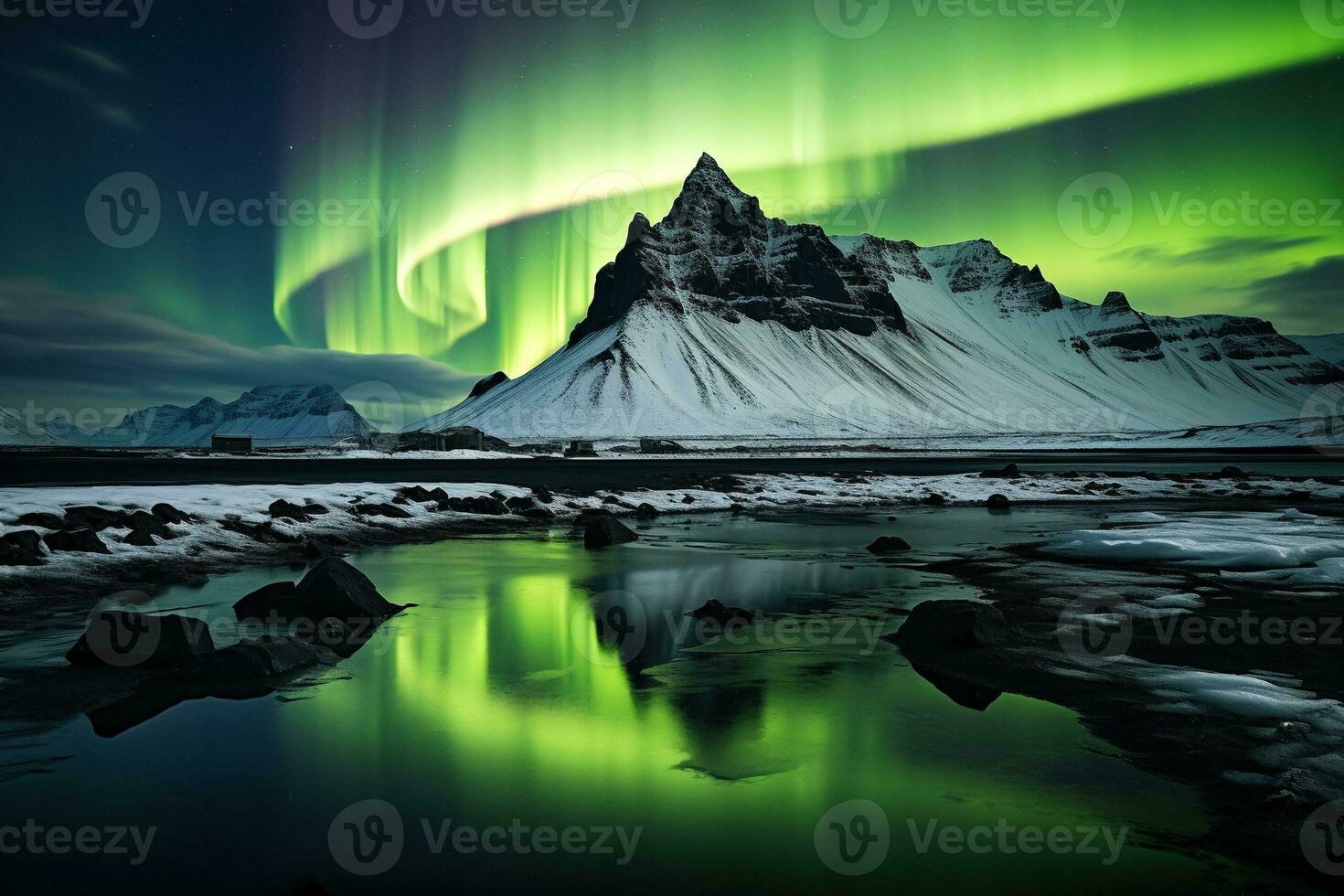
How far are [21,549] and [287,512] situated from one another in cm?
1086

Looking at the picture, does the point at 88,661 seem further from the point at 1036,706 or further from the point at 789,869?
the point at 1036,706

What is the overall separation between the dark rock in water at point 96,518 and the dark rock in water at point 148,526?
0.26 meters

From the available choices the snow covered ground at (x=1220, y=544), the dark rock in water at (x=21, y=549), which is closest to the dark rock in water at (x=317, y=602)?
the dark rock in water at (x=21, y=549)

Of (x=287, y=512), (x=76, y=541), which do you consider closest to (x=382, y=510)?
(x=287, y=512)

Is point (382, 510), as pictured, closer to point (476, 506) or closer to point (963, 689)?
point (476, 506)

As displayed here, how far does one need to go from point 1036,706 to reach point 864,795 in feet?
12.4

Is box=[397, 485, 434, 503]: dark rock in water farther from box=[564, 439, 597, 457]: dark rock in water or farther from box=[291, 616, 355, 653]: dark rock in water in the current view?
box=[564, 439, 597, 457]: dark rock in water

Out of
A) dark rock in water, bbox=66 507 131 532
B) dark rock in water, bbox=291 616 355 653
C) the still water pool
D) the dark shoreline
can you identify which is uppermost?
the dark shoreline

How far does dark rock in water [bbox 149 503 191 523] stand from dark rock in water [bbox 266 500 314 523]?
308 centimetres

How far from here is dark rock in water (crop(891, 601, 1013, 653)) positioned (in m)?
12.8

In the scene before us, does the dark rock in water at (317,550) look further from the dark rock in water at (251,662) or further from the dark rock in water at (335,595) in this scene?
the dark rock in water at (251,662)

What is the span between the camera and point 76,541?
2031 cm

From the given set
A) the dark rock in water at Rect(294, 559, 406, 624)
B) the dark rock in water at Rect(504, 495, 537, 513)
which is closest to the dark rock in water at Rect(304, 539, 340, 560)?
the dark rock in water at Rect(294, 559, 406, 624)

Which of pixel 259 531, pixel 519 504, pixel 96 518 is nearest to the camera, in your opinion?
pixel 96 518
